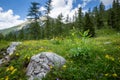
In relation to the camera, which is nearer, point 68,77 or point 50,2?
point 68,77

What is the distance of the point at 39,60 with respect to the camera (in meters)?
7.05

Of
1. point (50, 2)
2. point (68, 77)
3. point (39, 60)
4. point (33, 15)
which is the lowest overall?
point (68, 77)

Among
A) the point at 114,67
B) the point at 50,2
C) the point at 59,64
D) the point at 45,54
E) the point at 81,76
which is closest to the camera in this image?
the point at 81,76

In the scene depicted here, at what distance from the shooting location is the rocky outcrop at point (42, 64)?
21.4 ft

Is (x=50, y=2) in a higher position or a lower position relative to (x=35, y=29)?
higher

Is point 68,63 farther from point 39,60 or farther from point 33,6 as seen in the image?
point 33,6

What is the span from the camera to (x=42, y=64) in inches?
270

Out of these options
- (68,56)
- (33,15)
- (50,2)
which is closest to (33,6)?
(33,15)

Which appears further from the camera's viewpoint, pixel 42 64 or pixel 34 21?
pixel 34 21

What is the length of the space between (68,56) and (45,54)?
42.2 inches

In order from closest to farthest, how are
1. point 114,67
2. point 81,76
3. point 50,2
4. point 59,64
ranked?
1. point 81,76
2. point 114,67
3. point 59,64
4. point 50,2

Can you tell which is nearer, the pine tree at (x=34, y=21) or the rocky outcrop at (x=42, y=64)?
the rocky outcrop at (x=42, y=64)

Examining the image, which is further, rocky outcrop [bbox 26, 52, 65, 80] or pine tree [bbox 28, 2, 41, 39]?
pine tree [bbox 28, 2, 41, 39]

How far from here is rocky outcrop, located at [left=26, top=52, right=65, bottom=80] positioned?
6519 millimetres
